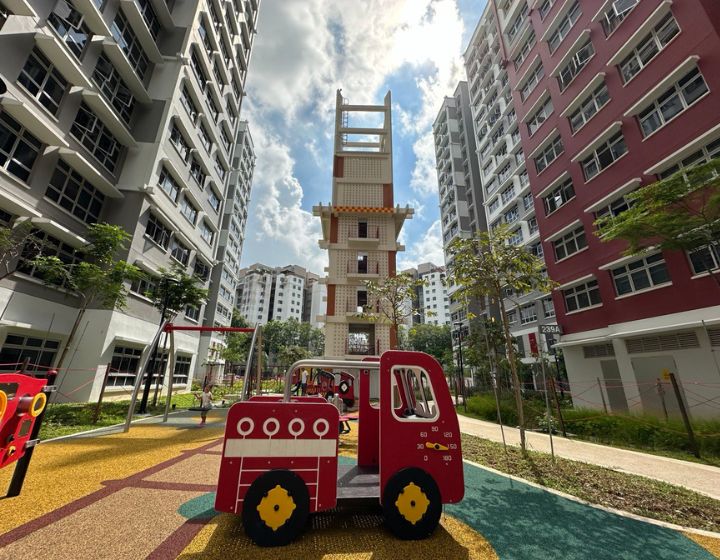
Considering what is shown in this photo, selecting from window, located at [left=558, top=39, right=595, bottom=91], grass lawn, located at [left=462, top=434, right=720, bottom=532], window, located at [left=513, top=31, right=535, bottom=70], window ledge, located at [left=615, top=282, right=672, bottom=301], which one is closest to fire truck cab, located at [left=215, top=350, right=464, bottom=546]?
grass lawn, located at [left=462, top=434, right=720, bottom=532]

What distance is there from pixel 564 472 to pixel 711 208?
812cm

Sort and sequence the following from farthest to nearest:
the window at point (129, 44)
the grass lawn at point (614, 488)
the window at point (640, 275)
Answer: the window at point (129, 44) < the window at point (640, 275) < the grass lawn at point (614, 488)

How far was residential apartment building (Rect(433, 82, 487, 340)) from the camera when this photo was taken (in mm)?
45781

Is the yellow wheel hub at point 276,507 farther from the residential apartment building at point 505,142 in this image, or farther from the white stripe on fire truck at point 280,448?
the residential apartment building at point 505,142

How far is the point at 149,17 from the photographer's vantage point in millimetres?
18781

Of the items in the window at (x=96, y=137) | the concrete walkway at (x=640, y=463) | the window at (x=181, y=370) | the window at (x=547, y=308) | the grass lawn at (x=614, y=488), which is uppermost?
the window at (x=96, y=137)

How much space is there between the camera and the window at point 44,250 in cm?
1203

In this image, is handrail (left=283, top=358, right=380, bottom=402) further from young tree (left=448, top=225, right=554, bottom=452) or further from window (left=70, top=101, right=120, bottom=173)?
window (left=70, top=101, right=120, bottom=173)

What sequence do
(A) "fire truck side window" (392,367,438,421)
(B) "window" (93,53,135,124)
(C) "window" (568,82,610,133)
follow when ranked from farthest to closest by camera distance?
(C) "window" (568,82,610,133), (B) "window" (93,53,135,124), (A) "fire truck side window" (392,367,438,421)

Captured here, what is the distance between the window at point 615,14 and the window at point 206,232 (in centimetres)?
2960

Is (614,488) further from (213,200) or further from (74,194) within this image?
(213,200)

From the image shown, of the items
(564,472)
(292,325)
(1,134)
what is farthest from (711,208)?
(292,325)

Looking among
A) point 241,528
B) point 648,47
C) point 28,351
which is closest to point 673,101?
point 648,47

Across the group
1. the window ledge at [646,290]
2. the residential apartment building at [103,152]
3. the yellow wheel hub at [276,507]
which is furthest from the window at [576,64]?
the yellow wheel hub at [276,507]
